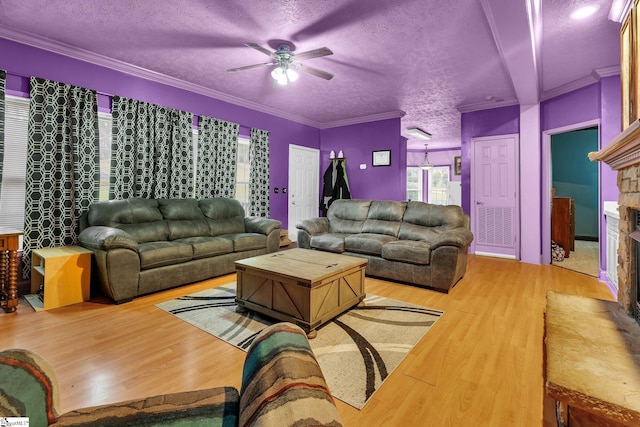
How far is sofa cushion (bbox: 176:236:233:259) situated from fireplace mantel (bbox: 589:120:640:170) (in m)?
3.61

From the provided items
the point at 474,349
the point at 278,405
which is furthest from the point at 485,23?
the point at 278,405

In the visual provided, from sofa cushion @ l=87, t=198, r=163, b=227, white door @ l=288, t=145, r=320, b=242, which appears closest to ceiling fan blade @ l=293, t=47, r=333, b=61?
sofa cushion @ l=87, t=198, r=163, b=227

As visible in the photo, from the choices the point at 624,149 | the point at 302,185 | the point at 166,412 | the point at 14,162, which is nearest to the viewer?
the point at 166,412

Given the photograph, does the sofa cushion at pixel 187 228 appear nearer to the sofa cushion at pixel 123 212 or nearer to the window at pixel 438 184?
the sofa cushion at pixel 123 212

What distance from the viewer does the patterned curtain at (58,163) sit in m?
3.18

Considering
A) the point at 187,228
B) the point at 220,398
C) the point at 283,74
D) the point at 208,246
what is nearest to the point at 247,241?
the point at 208,246

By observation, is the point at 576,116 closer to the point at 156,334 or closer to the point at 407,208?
the point at 407,208

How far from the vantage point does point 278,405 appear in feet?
2.10

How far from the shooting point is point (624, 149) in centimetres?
178

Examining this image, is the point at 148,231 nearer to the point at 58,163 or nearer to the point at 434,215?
the point at 58,163

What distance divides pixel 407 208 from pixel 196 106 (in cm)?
346

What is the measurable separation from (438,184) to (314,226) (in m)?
7.79

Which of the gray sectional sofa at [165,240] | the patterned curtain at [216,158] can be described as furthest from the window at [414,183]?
the gray sectional sofa at [165,240]

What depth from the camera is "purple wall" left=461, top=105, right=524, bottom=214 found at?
5.07m
